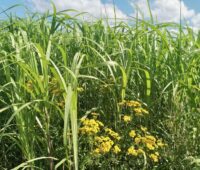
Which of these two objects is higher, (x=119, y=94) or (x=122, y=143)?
(x=119, y=94)

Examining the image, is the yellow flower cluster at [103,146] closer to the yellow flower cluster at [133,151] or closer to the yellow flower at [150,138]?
the yellow flower cluster at [133,151]

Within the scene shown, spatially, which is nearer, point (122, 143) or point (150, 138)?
point (150, 138)

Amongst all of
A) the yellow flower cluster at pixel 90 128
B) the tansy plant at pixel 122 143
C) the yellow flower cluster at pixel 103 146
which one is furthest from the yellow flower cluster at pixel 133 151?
the yellow flower cluster at pixel 90 128

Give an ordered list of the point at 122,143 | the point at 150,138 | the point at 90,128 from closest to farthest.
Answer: the point at 90,128 → the point at 150,138 → the point at 122,143

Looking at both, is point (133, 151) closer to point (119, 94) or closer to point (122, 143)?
point (122, 143)

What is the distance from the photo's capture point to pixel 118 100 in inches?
109

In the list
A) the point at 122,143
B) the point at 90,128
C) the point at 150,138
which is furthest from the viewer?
the point at 122,143

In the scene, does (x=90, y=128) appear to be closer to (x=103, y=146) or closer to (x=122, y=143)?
(x=103, y=146)

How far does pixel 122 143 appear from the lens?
264 centimetres

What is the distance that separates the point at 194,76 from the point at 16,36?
1181 millimetres

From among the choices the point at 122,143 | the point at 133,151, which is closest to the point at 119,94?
the point at 122,143

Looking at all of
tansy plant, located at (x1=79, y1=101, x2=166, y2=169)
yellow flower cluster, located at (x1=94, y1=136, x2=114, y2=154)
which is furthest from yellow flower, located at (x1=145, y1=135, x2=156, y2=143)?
yellow flower cluster, located at (x1=94, y1=136, x2=114, y2=154)

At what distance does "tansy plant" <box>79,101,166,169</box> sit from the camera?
2.35 meters

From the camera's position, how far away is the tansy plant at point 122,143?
2.35 meters
